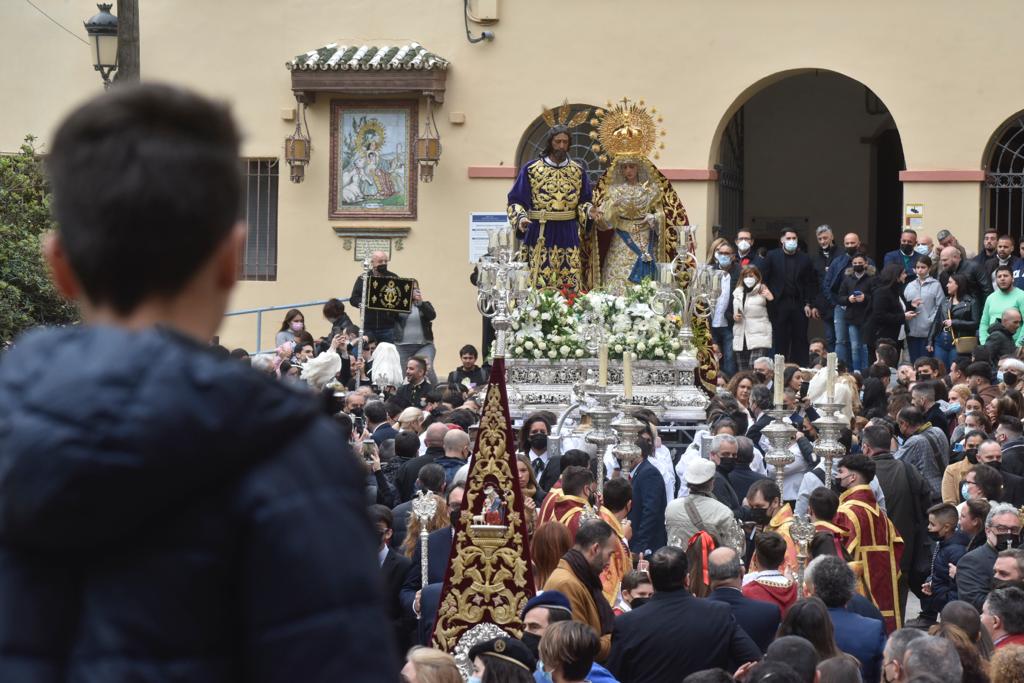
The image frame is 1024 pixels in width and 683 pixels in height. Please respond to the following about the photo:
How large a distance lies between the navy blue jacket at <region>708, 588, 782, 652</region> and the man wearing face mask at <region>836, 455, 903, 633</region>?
2017 millimetres

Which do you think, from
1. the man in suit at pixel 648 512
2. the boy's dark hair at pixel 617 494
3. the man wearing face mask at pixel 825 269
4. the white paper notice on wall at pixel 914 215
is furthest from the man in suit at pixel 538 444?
the white paper notice on wall at pixel 914 215

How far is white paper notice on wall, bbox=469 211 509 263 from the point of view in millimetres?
23891

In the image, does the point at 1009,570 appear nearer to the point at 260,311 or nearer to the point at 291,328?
the point at 291,328

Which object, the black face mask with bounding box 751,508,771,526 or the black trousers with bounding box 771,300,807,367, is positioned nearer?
the black face mask with bounding box 751,508,771,526

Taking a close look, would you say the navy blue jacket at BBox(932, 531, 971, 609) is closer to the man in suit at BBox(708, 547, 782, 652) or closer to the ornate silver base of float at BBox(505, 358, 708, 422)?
the man in suit at BBox(708, 547, 782, 652)

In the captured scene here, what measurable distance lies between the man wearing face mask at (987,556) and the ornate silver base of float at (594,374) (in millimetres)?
6929

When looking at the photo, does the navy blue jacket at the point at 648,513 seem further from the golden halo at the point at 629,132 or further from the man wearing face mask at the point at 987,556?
the golden halo at the point at 629,132

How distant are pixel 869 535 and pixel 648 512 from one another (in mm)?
1592

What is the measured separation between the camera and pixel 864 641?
7.09 metres

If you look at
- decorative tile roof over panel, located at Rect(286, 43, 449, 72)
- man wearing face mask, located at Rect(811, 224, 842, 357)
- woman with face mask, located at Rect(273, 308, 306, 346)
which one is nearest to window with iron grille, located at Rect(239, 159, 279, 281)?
decorative tile roof over panel, located at Rect(286, 43, 449, 72)

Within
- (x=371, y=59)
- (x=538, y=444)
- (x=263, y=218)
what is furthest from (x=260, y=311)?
(x=538, y=444)

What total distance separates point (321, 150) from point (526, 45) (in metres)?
3.34

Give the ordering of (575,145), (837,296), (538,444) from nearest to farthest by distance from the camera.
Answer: (538,444), (837,296), (575,145)

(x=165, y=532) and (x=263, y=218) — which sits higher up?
(x=263, y=218)
